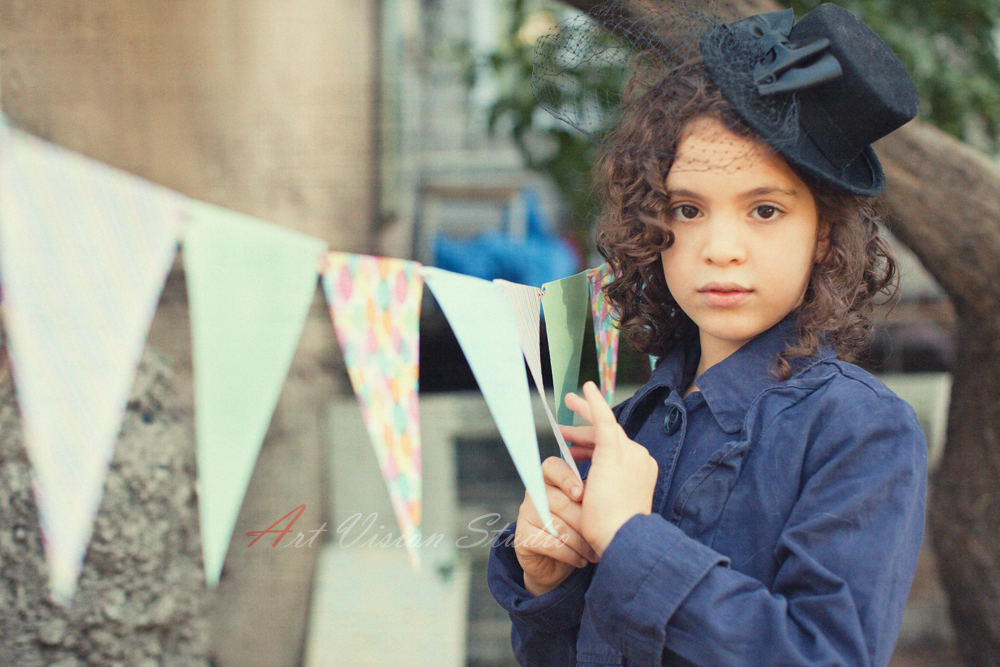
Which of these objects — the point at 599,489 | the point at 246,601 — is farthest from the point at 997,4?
the point at 246,601

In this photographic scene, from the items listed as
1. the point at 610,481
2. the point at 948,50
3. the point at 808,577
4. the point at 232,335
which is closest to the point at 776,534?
the point at 808,577

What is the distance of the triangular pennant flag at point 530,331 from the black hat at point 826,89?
349mm

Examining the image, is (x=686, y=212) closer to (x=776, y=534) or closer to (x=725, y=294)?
(x=725, y=294)

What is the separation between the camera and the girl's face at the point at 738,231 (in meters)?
0.84

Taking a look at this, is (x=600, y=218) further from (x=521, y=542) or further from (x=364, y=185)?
(x=364, y=185)

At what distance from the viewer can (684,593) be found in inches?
29.0

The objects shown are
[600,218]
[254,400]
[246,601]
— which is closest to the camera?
[254,400]

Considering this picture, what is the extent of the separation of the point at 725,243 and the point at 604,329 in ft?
1.43

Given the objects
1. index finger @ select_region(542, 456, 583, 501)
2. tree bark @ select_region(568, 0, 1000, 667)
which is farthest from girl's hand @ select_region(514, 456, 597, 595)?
tree bark @ select_region(568, 0, 1000, 667)

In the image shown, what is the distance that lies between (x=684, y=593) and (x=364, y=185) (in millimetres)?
1759

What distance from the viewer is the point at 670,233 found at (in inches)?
35.4

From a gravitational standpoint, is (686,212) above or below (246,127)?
below

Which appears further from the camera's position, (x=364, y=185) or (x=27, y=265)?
(x=364, y=185)

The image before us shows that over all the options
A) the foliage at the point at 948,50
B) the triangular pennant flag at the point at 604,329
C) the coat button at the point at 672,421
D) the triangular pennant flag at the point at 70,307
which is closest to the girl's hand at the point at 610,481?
the coat button at the point at 672,421
